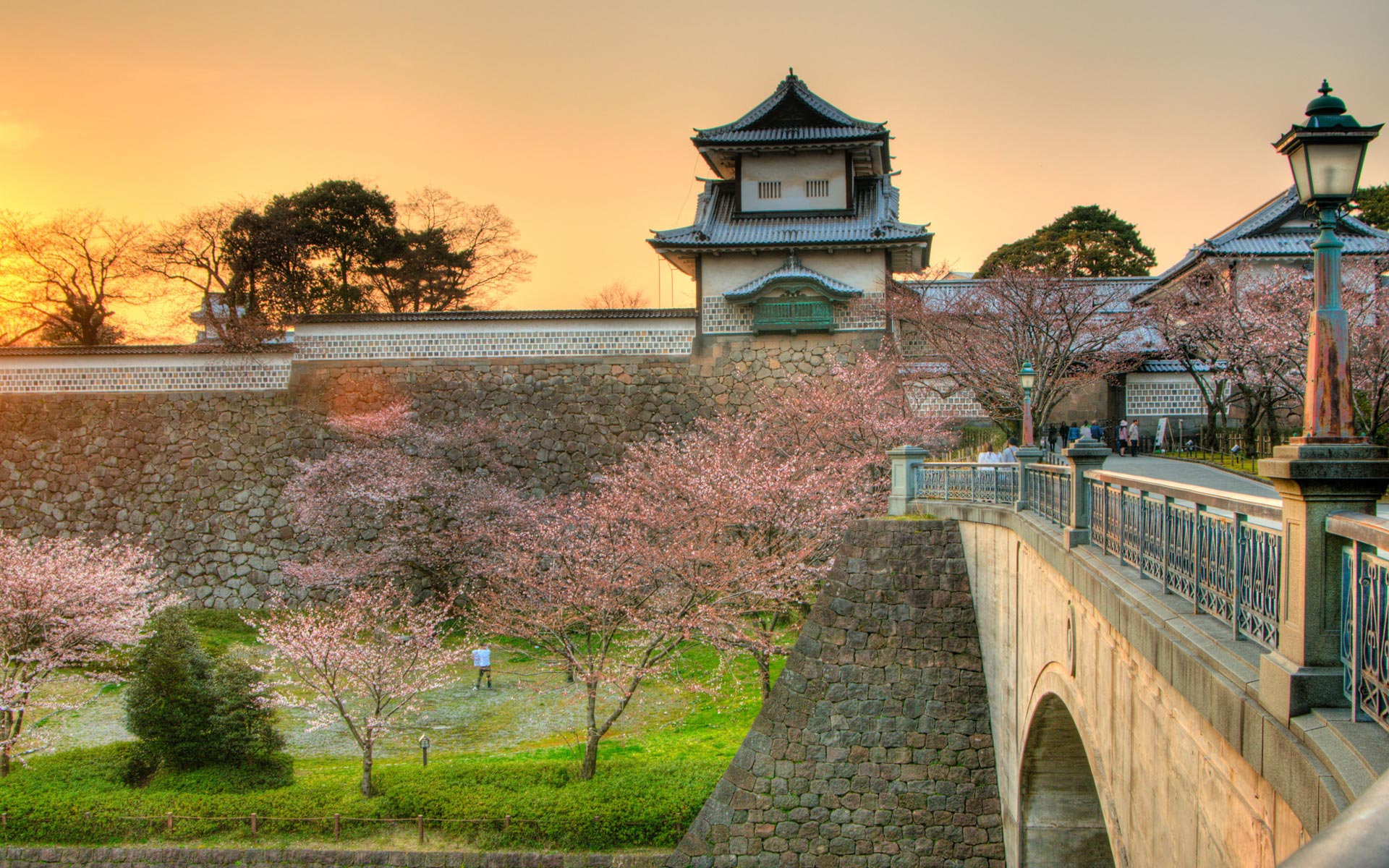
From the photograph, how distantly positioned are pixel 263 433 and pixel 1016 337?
18946 millimetres

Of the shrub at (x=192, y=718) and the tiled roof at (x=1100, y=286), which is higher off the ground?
the tiled roof at (x=1100, y=286)

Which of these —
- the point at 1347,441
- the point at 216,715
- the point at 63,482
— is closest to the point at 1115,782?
the point at 1347,441

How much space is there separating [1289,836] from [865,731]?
10.6 meters

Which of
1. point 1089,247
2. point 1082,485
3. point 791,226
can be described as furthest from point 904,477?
point 1089,247

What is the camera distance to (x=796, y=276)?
22.5 metres

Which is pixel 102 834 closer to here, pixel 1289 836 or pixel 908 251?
pixel 1289 836

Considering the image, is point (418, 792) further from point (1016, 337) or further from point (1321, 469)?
point (1016, 337)

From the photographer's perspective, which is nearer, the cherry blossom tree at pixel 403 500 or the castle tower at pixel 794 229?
the cherry blossom tree at pixel 403 500

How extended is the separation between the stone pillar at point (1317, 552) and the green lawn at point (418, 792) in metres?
11.4

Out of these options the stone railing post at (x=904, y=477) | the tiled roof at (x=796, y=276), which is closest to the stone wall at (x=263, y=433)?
the tiled roof at (x=796, y=276)

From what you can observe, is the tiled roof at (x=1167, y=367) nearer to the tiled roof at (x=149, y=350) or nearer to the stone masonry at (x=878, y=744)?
the stone masonry at (x=878, y=744)

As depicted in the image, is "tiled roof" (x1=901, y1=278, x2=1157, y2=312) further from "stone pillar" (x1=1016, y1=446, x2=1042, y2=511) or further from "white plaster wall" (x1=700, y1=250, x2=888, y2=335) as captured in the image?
"stone pillar" (x1=1016, y1=446, x2=1042, y2=511)

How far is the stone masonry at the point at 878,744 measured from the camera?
43.2 feet

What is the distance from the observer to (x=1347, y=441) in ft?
10.5
